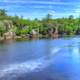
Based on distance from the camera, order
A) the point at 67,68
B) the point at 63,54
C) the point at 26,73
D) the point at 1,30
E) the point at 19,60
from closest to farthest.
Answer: the point at 26,73
the point at 67,68
the point at 19,60
the point at 63,54
the point at 1,30

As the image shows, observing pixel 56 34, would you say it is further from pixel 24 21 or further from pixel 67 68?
pixel 67 68

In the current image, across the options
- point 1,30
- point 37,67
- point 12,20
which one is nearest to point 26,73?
point 37,67

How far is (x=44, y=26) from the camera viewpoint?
18922mm

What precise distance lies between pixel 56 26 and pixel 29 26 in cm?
154

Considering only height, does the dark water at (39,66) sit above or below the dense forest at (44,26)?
below

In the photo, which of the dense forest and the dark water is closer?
the dark water

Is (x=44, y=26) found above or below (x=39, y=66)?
above

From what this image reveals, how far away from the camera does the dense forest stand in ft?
60.1

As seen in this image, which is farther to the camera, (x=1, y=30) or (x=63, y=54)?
(x=1, y=30)

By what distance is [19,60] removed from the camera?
870cm

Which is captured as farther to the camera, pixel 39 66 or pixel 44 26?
pixel 44 26

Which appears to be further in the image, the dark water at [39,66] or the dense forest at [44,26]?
the dense forest at [44,26]

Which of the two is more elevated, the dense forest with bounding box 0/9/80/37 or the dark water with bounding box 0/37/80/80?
the dense forest with bounding box 0/9/80/37

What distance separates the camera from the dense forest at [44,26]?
18.3 m
